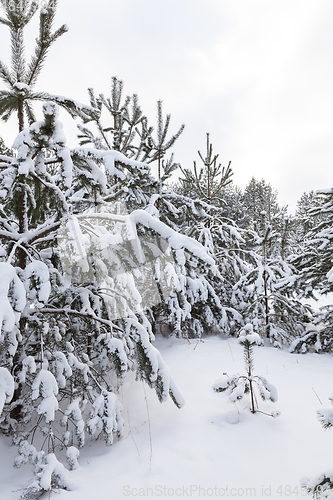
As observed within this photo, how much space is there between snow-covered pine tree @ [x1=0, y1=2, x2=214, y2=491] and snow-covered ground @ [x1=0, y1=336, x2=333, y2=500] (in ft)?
0.64

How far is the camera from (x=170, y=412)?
9.67 feet

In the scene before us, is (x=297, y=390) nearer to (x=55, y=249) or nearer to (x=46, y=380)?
(x=46, y=380)

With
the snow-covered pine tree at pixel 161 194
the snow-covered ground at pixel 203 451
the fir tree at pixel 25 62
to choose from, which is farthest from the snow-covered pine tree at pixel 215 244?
the fir tree at pixel 25 62

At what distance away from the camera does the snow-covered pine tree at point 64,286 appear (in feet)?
6.33

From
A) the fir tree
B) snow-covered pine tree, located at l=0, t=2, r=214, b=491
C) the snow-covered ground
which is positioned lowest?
the snow-covered ground

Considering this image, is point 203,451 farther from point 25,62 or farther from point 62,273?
point 25,62

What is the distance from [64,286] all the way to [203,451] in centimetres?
190

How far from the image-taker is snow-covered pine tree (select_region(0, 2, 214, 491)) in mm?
1929

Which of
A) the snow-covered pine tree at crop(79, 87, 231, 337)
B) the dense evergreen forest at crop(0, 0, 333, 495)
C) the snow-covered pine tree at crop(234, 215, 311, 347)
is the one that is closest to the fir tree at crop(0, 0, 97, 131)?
the dense evergreen forest at crop(0, 0, 333, 495)

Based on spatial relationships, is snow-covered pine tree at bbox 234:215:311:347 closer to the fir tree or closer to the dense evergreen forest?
the dense evergreen forest

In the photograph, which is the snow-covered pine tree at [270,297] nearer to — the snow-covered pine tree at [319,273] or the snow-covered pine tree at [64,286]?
the snow-covered pine tree at [319,273]

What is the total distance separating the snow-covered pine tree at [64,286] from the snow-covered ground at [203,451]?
7.7 inches

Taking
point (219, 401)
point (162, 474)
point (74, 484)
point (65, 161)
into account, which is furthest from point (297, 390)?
point (65, 161)

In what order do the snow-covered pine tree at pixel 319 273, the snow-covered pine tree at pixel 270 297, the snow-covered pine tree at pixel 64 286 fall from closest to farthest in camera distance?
the snow-covered pine tree at pixel 64 286 → the snow-covered pine tree at pixel 319 273 → the snow-covered pine tree at pixel 270 297
